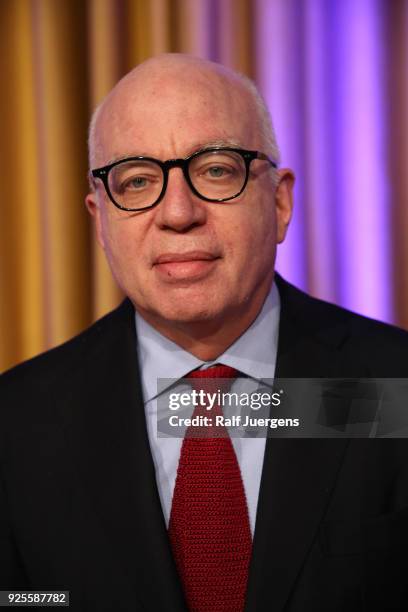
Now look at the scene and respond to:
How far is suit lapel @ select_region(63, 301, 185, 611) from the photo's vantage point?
1.01 m

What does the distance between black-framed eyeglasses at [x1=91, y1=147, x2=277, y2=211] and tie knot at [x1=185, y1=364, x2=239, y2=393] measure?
29 centimetres

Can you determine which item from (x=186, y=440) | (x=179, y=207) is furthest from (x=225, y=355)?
(x=179, y=207)

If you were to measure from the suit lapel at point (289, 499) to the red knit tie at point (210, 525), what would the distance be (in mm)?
35

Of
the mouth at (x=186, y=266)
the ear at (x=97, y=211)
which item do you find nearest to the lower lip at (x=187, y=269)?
the mouth at (x=186, y=266)

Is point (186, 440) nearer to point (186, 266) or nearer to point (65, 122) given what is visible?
point (186, 266)

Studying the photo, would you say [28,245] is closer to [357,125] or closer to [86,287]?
[86,287]

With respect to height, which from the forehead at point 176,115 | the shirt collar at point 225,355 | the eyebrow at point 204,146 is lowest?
the shirt collar at point 225,355

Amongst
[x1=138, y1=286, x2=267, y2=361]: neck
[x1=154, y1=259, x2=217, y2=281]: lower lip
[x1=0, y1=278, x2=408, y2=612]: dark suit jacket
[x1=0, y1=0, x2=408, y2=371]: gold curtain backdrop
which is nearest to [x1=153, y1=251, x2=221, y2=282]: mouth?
[x1=154, y1=259, x2=217, y2=281]: lower lip

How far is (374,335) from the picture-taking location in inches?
49.3

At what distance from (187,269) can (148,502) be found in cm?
37

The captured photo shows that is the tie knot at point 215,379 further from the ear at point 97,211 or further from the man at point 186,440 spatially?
the ear at point 97,211

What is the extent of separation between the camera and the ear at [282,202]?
1.25 m

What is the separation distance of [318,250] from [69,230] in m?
0.64

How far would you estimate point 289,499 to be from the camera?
1038 mm
